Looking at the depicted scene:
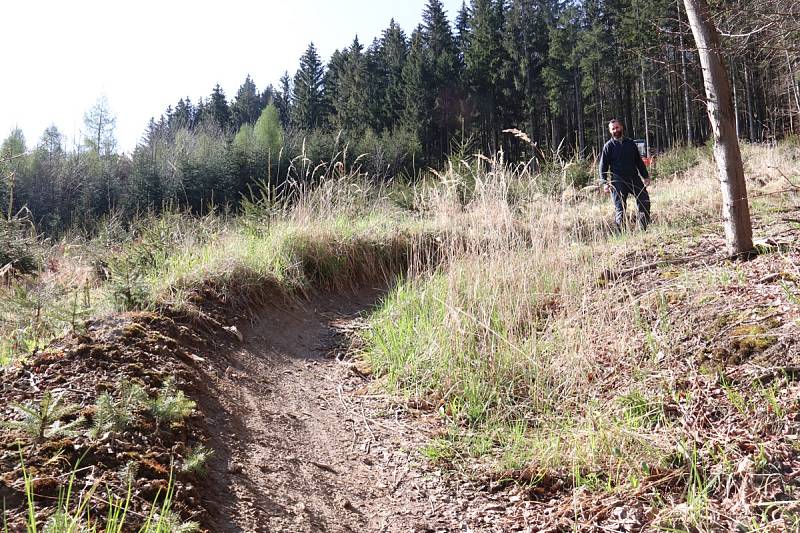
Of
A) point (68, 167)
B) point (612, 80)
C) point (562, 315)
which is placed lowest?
point (562, 315)

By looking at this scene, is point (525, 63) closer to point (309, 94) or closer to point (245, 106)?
point (309, 94)

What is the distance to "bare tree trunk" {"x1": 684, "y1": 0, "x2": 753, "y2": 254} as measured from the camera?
157 inches

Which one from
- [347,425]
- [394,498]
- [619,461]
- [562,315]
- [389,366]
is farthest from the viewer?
[389,366]

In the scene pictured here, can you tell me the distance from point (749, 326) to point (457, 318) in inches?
66.5

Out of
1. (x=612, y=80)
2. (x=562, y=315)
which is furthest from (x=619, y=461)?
(x=612, y=80)

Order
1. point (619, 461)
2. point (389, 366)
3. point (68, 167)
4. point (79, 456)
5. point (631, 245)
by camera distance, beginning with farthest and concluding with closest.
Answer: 1. point (68, 167)
2. point (631, 245)
3. point (389, 366)
4. point (619, 461)
5. point (79, 456)

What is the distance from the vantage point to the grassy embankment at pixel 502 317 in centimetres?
274

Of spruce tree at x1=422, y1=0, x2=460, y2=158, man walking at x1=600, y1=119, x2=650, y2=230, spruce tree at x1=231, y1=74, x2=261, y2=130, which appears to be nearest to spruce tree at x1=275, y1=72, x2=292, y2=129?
spruce tree at x1=231, y1=74, x2=261, y2=130

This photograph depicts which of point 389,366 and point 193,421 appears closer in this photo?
point 193,421

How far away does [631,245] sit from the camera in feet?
17.0

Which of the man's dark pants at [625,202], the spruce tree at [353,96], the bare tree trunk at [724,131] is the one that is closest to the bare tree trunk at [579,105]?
the spruce tree at [353,96]

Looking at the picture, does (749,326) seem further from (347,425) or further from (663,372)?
(347,425)

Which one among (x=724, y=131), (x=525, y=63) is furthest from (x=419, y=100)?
(x=724, y=131)

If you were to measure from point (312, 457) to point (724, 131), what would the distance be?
146 inches
